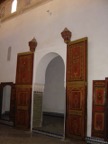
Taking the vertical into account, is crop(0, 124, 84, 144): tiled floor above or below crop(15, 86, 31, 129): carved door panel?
below

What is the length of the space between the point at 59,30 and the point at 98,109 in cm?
318

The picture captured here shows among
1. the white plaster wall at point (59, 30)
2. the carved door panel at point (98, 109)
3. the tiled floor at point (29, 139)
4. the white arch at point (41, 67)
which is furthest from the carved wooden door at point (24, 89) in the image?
the carved door panel at point (98, 109)

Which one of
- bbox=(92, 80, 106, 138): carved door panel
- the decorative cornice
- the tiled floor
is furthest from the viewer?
the decorative cornice

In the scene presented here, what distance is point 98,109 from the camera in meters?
6.10

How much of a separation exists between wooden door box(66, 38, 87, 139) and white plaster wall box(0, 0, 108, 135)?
169mm

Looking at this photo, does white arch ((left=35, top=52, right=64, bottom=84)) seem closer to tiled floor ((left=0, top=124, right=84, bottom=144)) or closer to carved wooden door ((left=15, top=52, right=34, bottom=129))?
carved wooden door ((left=15, top=52, right=34, bottom=129))

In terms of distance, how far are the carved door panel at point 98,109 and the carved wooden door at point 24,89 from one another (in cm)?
293

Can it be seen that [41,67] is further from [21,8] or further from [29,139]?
[21,8]

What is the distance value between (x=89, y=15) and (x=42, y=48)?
2.30 meters

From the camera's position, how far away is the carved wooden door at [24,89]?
830cm

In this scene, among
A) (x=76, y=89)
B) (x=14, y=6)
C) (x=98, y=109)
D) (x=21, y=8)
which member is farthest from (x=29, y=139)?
(x=14, y=6)

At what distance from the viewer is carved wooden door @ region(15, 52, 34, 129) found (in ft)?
27.2

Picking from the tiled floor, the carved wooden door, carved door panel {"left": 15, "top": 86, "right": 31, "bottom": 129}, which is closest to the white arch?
the carved wooden door

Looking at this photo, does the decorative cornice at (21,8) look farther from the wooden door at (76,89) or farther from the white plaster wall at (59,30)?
the wooden door at (76,89)
